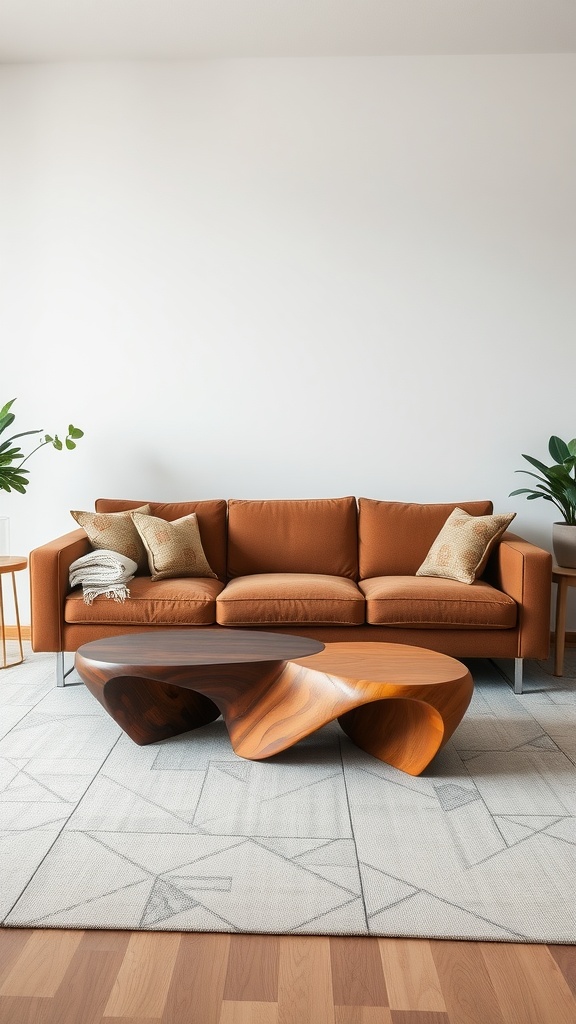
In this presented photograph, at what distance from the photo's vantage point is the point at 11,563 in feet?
13.6

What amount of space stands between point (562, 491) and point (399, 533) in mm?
885

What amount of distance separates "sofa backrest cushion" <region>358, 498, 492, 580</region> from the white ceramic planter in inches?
14.8

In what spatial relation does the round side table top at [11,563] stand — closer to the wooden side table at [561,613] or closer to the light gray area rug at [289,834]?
the light gray area rug at [289,834]

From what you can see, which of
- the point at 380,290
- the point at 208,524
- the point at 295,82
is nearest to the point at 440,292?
the point at 380,290

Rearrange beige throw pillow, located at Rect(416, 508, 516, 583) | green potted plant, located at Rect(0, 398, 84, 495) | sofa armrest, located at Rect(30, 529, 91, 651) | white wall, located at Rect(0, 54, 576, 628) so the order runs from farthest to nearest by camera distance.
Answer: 1. white wall, located at Rect(0, 54, 576, 628)
2. green potted plant, located at Rect(0, 398, 84, 495)
3. beige throw pillow, located at Rect(416, 508, 516, 583)
4. sofa armrest, located at Rect(30, 529, 91, 651)

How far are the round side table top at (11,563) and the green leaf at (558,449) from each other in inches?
111

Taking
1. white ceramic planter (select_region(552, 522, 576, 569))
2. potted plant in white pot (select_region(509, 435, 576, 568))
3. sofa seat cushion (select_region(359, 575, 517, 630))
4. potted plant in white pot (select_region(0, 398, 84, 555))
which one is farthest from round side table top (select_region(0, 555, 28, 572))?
white ceramic planter (select_region(552, 522, 576, 569))

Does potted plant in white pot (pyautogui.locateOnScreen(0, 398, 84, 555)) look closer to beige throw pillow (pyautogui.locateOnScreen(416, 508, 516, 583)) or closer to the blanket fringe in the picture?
the blanket fringe

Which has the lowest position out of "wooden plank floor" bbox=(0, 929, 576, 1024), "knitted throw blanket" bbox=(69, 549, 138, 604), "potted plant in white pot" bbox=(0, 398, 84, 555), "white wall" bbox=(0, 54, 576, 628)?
"wooden plank floor" bbox=(0, 929, 576, 1024)

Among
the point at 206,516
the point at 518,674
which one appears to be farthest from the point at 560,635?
the point at 206,516

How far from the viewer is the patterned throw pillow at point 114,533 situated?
13.5ft

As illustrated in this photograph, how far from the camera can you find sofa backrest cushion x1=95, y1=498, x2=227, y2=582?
4.44 meters

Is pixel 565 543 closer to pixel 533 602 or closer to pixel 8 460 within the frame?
pixel 533 602

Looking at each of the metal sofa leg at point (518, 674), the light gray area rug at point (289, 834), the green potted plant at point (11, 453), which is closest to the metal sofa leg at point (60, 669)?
the light gray area rug at point (289, 834)
